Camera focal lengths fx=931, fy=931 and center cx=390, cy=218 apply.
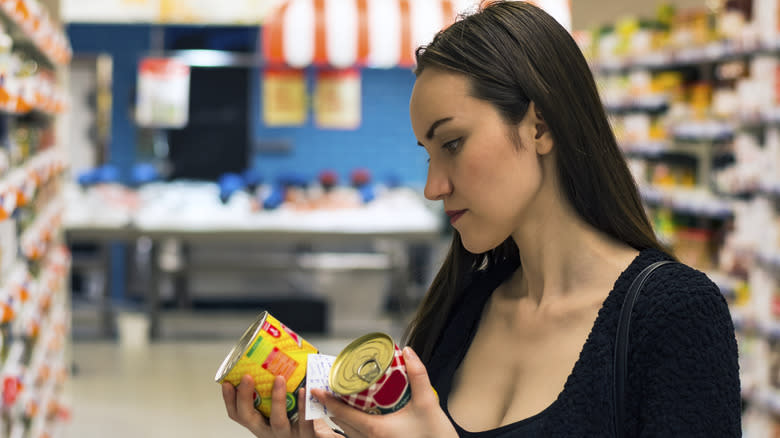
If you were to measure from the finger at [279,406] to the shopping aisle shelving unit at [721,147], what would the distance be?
2520 mm

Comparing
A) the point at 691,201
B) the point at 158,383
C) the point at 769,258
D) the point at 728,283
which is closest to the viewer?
the point at 769,258

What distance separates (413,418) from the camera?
4.11 ft

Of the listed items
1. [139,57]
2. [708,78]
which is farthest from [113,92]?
[708,78]

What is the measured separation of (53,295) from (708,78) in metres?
4.42

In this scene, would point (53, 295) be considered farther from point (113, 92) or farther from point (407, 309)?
point (113, 92)

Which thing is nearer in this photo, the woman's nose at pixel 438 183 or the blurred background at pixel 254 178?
the woman's nose at pixel 438 183

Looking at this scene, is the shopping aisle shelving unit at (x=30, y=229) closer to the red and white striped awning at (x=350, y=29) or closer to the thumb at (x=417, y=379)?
the thumb at (x=417, y=379)

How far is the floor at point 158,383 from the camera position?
19.0ft

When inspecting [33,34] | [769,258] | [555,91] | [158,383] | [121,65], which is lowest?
[158,383]

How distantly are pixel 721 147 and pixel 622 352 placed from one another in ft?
16.7

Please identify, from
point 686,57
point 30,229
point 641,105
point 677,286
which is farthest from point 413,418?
point 641,105

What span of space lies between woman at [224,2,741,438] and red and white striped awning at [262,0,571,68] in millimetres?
6913

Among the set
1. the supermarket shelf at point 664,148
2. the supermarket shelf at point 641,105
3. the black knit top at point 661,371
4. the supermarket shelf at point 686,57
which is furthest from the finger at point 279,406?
the supermarket shelf at point 641,105

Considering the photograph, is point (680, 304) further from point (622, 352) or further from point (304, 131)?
point (304, 131)
